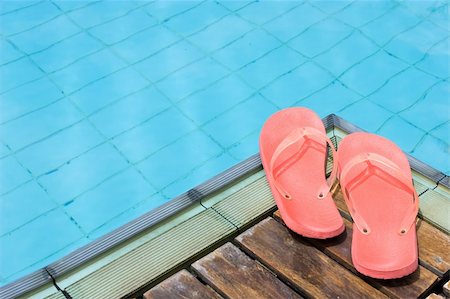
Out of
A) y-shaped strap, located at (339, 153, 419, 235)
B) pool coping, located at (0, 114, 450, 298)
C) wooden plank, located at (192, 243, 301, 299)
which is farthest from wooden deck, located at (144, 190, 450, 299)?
pool coping, located at (0, 114, 450, 298)

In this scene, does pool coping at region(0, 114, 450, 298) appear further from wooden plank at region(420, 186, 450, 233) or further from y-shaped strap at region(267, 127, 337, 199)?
y-shaped strap at region(267, 127, 337, 199)

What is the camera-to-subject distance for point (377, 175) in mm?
2191

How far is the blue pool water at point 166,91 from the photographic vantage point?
299cm

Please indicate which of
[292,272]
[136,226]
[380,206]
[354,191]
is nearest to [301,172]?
[354,191]

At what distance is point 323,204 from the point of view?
2172 millimetres

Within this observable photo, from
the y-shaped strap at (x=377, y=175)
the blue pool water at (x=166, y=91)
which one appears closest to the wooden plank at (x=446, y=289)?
the y-shaped strap at (x=377, y=175)

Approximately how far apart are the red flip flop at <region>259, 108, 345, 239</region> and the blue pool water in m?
0.73

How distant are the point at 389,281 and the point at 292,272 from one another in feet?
1.04

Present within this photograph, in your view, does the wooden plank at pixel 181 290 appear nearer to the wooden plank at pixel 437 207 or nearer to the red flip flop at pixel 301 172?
the red flip flop at pixel 301 172

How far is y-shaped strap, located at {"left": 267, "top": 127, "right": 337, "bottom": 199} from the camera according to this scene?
2.20m

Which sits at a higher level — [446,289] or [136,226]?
[446,289]

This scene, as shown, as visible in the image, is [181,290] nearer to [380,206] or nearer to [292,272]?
[292,272]

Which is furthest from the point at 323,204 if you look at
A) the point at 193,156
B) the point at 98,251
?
the point at 193,156

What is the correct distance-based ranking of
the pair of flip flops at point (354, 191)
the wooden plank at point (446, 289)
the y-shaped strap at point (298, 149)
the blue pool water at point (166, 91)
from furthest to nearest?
the blue pool water at point (166, 91) < the y-shaped strap at point (298, 149) < the pair of flip flops at point (354, 191) < the wooden plank at point (446, 289)
